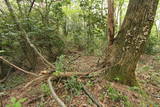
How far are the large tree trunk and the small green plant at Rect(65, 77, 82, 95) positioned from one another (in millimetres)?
609

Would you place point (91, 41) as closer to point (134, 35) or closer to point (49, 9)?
point (49, 9)

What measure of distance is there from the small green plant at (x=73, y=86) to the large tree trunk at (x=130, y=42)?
2.00ft

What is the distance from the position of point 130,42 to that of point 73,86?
4.19ft

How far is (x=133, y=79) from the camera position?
92.6 inches

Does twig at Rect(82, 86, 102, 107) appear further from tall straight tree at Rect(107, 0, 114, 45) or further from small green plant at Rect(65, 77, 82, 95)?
→ tall straight tree at Rect(107, 0, 114, 45)

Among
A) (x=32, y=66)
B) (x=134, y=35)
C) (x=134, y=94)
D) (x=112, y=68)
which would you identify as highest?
(x=134, y=35)

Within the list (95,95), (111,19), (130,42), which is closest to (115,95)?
(95,95)

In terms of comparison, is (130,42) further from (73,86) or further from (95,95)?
(73,86)

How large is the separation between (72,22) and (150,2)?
5.35 meters

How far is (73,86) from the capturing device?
2105mm

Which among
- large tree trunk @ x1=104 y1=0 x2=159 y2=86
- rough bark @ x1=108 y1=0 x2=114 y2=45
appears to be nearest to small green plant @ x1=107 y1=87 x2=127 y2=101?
large tree trunk @ x1=104 y1=0 x2=159 y2=86

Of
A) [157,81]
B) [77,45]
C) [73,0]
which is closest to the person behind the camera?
[157,81]

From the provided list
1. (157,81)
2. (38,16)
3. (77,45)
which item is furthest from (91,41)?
(157,81)

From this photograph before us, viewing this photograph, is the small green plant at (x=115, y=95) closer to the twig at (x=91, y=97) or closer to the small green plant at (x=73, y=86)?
the twig at (x=91, y=97)
